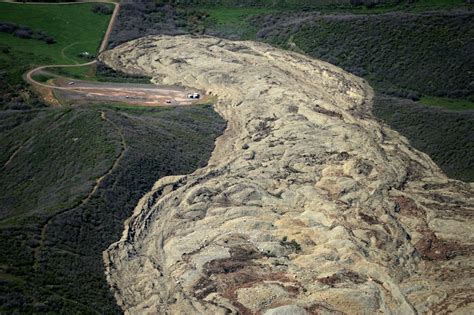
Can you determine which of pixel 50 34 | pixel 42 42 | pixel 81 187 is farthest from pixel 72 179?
pixel 50 34

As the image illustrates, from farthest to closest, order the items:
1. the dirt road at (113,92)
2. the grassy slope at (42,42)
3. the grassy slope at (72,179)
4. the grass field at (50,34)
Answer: the grass field at (50,34)
the grassy slope at (42,42)
the dirt road at (113,92)
the grassy slope at (72,179)

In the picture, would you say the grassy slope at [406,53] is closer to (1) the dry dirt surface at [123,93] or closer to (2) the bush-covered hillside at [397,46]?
(2) the bush-covered hillside at [397,46]

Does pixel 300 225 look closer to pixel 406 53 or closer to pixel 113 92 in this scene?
pixel 113 92

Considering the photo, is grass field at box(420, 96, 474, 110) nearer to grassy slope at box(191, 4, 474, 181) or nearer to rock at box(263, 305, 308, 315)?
grassy slope at box(191, 4, 474, 181)

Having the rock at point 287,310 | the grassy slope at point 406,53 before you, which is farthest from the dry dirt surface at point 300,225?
the grassy slope at point 406,53

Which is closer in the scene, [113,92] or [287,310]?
[287,310]

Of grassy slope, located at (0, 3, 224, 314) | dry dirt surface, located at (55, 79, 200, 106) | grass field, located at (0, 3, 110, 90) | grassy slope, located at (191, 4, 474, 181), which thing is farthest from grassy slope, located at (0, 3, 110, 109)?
grassy slope, located at (191, 4, 474, 181)
